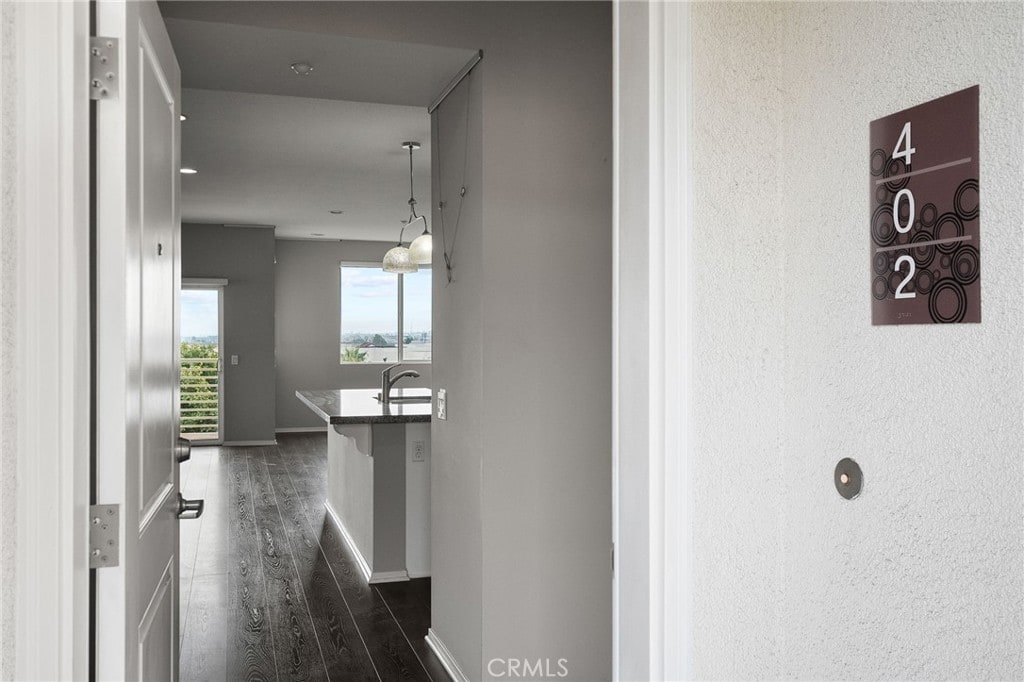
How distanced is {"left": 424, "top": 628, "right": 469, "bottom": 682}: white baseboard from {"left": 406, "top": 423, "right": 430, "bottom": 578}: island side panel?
850 mm

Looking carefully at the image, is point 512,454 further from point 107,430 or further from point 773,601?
point 107,430

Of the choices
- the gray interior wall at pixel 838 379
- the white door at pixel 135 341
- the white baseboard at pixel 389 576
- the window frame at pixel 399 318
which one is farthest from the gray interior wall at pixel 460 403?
the window frame at pixel 399 318

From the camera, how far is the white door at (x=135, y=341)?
4.08ft

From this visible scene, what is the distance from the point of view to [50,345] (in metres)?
1.11

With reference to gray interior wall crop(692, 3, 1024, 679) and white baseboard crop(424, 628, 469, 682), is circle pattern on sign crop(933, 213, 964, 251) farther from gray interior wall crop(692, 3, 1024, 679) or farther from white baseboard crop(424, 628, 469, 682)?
white baseboard crop(424, 628, 469, 682)

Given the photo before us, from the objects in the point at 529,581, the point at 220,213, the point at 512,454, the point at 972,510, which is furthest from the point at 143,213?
the point at 220,213

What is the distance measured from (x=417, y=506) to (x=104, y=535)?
3.28 metres

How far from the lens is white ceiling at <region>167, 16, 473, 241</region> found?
2766 mm

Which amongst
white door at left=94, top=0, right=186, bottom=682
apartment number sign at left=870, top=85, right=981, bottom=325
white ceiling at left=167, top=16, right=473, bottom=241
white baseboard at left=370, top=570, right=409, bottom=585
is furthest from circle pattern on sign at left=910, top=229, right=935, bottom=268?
white baseboard at left=370, top=570, right=409, bottom=585

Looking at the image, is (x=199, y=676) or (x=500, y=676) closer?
(x=500, y=676)

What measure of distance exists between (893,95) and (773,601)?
0.87m

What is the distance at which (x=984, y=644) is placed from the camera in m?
1.06

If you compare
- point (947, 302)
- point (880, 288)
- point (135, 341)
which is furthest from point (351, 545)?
point (947, 302)

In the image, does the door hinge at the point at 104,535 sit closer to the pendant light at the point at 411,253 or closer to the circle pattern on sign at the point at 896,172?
the circle pattern on sign at the point at 896,172
